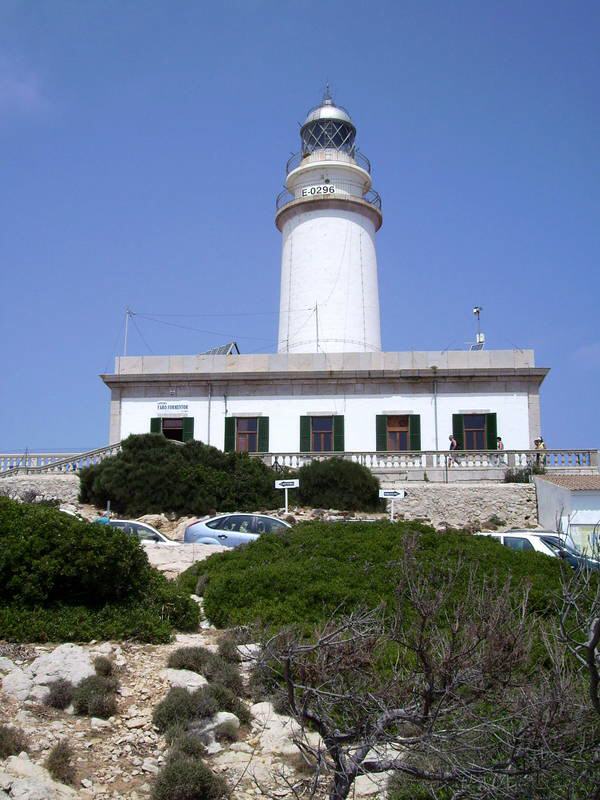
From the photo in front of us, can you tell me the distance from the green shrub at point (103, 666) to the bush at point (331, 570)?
2.13m

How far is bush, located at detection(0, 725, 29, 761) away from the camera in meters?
8.78

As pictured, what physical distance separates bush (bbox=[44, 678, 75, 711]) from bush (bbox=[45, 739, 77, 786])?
1.05m

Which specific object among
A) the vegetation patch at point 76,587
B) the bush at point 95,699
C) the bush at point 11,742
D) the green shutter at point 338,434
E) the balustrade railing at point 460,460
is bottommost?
the bush at point 11,742

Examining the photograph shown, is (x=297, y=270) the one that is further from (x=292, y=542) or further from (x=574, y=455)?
(x=292, y=542)

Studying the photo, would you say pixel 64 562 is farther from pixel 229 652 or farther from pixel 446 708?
pixel 446 708

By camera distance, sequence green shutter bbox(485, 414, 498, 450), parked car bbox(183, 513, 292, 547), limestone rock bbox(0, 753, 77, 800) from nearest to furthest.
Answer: limestone rock bbox(0, 753, 77, 800) < parked car bbox(183, 513, 292, 547) < green shutter bbox(485, 414, 498, 450)

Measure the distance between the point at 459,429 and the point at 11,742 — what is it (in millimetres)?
21963

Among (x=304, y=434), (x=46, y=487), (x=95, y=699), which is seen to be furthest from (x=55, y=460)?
(x=95, y=699)

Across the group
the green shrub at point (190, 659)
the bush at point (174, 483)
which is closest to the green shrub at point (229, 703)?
the green shrub at point (190, 659)

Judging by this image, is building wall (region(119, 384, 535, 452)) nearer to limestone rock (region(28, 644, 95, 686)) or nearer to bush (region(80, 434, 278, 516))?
bush (region(80, 434, 278, 516))

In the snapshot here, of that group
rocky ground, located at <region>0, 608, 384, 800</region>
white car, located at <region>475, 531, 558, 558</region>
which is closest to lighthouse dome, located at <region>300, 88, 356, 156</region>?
white car, located at <region>475, 531, 558, 558</region>

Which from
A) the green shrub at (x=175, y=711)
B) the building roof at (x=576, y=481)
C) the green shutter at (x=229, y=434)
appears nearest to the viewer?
the green shrub at (x=175, y=711)

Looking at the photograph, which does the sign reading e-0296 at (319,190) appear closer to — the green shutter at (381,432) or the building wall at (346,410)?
the building wall at (346,410)

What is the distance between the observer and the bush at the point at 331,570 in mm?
12969
